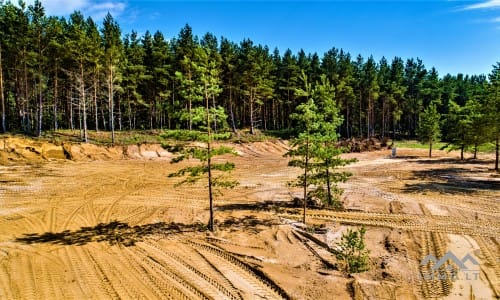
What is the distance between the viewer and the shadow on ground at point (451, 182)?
25.6 m

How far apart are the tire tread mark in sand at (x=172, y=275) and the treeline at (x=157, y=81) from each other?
6.02m

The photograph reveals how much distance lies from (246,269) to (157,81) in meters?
43.2

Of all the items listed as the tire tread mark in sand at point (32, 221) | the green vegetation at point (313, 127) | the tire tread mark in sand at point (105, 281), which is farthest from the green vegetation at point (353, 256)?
the tire tread mark in sand at point (32, 221)

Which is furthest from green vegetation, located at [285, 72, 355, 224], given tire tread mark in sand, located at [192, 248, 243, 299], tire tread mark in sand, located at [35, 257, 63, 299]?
tire tread mark in sand, located at [35, 257, 63, 299]

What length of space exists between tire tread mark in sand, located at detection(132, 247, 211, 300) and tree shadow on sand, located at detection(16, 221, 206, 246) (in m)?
1.85

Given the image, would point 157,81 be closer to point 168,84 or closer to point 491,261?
point 168,84

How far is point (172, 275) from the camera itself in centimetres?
1208

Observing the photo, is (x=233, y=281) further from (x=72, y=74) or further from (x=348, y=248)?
(x=72, y=74)

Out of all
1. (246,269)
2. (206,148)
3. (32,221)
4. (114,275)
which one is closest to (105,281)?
(114,275)

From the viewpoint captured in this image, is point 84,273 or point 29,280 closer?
point 29,280

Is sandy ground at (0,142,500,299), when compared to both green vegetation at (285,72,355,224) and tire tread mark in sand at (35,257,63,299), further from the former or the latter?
green vegetation at (285,72,355,224)

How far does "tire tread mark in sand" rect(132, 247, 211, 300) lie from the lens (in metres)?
10.8

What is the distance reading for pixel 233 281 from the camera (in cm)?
1161

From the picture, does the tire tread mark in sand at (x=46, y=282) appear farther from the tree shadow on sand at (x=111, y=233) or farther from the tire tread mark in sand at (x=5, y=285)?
the tree shadow on sand at (x=111, y=233)
